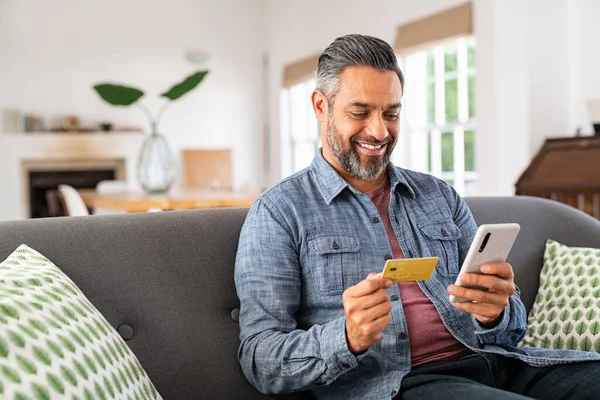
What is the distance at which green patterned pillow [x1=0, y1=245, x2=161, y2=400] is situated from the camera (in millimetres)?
1063

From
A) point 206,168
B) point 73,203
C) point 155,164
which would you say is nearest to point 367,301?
point 155,164

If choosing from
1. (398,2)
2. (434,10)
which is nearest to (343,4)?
(398,2)

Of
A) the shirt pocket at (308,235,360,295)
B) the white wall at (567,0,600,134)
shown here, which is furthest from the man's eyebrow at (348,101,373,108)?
the white wall at (567,0,600,134)

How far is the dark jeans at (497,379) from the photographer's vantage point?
57.2 inches

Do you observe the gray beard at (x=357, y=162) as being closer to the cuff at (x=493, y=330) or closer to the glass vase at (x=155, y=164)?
the cuff at (x=493, y=330)

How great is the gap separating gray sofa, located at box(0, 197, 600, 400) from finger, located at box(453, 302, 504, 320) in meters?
0.42

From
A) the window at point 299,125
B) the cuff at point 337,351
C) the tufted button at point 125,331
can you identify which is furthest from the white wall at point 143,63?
the cuff at point 337,351

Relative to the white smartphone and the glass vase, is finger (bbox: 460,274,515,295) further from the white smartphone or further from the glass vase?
the glass vase

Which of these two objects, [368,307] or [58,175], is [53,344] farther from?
[58,175]

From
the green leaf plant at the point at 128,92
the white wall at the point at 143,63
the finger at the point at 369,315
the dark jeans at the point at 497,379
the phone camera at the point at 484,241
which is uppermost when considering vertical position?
the white wall at the point at 143,63

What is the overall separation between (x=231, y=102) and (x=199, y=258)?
8449 millimetres

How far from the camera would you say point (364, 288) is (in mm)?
1335

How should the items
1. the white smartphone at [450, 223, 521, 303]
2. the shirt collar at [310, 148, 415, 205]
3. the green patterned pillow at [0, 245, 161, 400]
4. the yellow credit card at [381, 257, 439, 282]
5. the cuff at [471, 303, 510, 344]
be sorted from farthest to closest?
1. the shirt collar at [310, 148, 415, 205]
2. the cuff at [471, 303, 510, 344]
3. the white smartphone at [450, 223, 521, 303]
4. the yellow credit card at [381, 257, 439, 282]
5. the green patterned pillow at [0, 245, 161, 400]

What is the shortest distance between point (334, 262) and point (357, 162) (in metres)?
0.25
